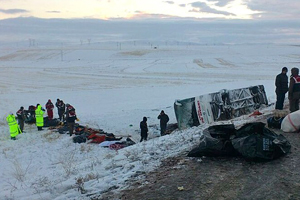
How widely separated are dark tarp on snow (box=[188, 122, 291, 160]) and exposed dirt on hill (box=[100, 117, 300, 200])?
4.7 inches

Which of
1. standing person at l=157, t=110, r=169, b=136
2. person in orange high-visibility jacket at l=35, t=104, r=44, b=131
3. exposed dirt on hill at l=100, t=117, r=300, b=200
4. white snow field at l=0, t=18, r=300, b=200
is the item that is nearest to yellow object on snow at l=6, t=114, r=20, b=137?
white snow field at l=0, t=18, r=300, b=200

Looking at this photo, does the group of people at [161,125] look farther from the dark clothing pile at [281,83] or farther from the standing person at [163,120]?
the dark clothing pile at [281,83]

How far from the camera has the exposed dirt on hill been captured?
4473mm

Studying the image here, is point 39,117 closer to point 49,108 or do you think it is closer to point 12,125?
A: point 12,125

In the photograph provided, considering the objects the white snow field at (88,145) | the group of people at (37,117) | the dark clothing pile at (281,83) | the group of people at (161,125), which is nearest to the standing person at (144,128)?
the group of people at (161,125)

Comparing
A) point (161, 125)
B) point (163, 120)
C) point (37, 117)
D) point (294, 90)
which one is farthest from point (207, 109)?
point (37, 117)

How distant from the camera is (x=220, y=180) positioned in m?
4.91

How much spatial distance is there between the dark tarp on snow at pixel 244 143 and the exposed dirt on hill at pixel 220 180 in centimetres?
12

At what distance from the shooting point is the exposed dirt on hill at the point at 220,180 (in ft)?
14.7

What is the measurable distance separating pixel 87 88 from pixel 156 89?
6340mm

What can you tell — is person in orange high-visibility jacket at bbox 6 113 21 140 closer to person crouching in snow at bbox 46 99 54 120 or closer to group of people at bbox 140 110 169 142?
person crouching in snow at bbox 46 99 54 120

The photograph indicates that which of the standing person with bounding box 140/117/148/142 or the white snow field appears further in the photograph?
the standing person with bounding box 140/117/148/142

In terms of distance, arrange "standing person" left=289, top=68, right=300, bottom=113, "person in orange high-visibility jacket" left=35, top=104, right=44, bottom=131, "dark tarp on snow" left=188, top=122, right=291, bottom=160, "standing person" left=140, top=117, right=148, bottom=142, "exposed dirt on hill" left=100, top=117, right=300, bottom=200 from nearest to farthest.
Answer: "exposed dirt on hill" left=100, top=117, right=300, bottom=200 → "dark tarp on snow" left=188, top=122, right=291, bottom=160 → "standing person" left=289, top=68, right=300, bottom=113 → "standing person" left=140, top=117, right=148, bottom=142 → "person in orange high-visibility jacket" left=35, top=104, right=44, bottom=131

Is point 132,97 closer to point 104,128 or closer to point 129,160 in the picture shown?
point 104,128
